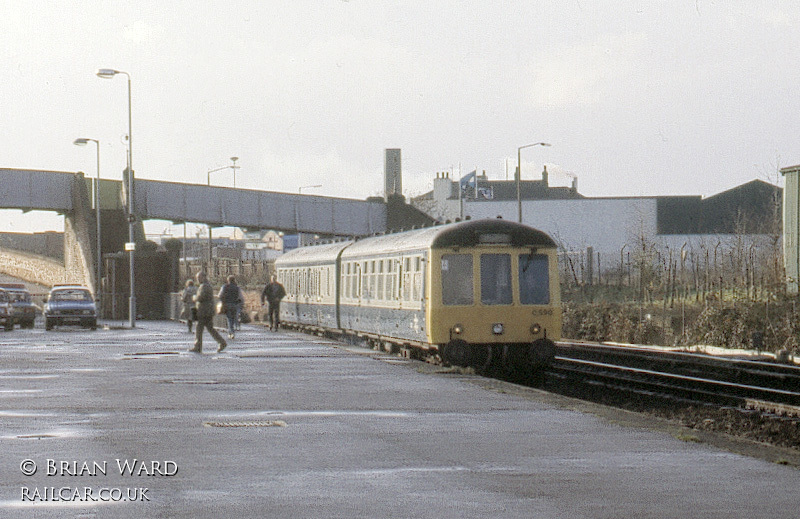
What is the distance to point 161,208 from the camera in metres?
60.7

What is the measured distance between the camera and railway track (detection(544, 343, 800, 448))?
15.2 metres

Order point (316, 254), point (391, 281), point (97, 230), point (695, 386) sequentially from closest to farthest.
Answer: point (695, 386), point (391, 281), point (316, 254), point (97, 230)

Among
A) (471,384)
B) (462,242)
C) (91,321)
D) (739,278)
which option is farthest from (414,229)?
(91,321)

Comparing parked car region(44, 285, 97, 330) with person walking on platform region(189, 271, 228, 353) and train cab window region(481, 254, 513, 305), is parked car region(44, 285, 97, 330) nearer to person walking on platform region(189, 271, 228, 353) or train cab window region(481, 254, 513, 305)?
person walking on platform region(189, 271, 228, 353)

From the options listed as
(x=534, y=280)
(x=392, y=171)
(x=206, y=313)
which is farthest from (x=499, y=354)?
(x=392, y=171)

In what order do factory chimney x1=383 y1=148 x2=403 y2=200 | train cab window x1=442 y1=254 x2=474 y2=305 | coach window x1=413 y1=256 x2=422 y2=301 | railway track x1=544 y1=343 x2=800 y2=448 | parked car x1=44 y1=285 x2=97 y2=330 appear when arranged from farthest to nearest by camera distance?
1. factory chimney x1=383 y1=148 x2=403 y2=200
2. parked car x1=44 y1=285 x2=97 y2=330
3. coach window x1=413 y1=256 x2=422 y2=301
4. train cab window x1=442 y1=254 x2=474 y2=305
5. railway track x1=544 y1=343 x2=800 y2=448

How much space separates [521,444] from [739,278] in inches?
918

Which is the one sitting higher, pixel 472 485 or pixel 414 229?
pixel 414 229

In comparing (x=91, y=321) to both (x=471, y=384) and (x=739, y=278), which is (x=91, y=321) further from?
(x=471, y=384)

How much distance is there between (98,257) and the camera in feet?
175

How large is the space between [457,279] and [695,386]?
4.38 metres

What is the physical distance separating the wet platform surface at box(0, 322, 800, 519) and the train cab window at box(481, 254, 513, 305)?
160 inches

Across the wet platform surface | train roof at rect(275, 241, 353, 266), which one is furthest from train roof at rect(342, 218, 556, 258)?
train roof at rect(275, 241, 353, 266)

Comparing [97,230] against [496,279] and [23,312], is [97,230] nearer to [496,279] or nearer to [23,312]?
[23,312]
